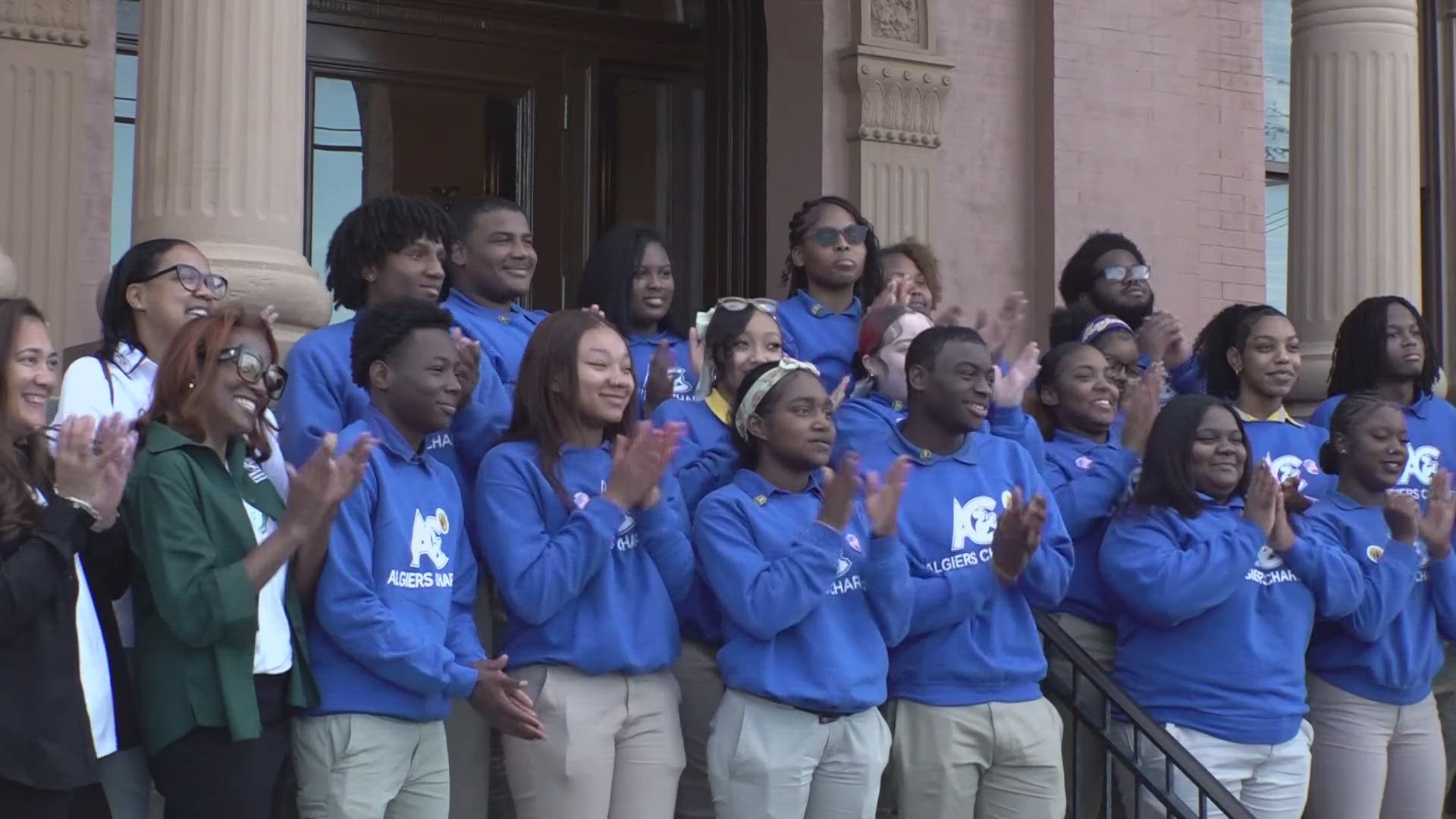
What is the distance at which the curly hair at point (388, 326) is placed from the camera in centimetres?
Answer: 535

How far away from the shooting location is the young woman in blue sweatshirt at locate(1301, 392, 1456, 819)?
666 centimetres

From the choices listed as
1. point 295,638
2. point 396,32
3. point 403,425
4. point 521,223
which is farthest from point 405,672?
point 396,32

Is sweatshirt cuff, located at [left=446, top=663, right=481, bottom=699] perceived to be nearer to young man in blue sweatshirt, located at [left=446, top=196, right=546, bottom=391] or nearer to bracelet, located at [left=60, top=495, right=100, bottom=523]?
bracelet, located at [left=60, top=495, right=100, bottom=523]

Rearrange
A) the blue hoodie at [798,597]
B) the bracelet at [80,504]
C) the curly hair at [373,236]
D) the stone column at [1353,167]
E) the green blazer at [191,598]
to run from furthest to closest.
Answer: the stone column at [1353,167] < the curly hair at [373,236] < the blue hoodie at [798,597] < the green blazer at [191,598] < the bracelet at [80,504]

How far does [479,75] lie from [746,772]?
6.57m

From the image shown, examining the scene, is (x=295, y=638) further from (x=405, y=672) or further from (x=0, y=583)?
(x=0, y=583)

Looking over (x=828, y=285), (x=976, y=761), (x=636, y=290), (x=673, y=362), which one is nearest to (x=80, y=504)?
(x=673, y=362)

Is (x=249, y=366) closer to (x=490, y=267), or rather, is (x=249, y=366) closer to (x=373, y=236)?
(x=373, y=236)

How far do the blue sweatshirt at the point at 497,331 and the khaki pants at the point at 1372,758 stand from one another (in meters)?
2.83

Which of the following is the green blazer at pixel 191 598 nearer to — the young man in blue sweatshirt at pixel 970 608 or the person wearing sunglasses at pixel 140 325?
the person wearing sunglasses at pixel 140 325

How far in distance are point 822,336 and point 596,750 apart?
2.06m

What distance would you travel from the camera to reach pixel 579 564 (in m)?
5.24

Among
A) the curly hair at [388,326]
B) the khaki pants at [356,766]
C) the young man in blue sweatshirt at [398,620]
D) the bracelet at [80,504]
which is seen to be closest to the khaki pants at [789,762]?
the young man in blue sweatshirt at [398,620]

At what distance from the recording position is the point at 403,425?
532 cm
